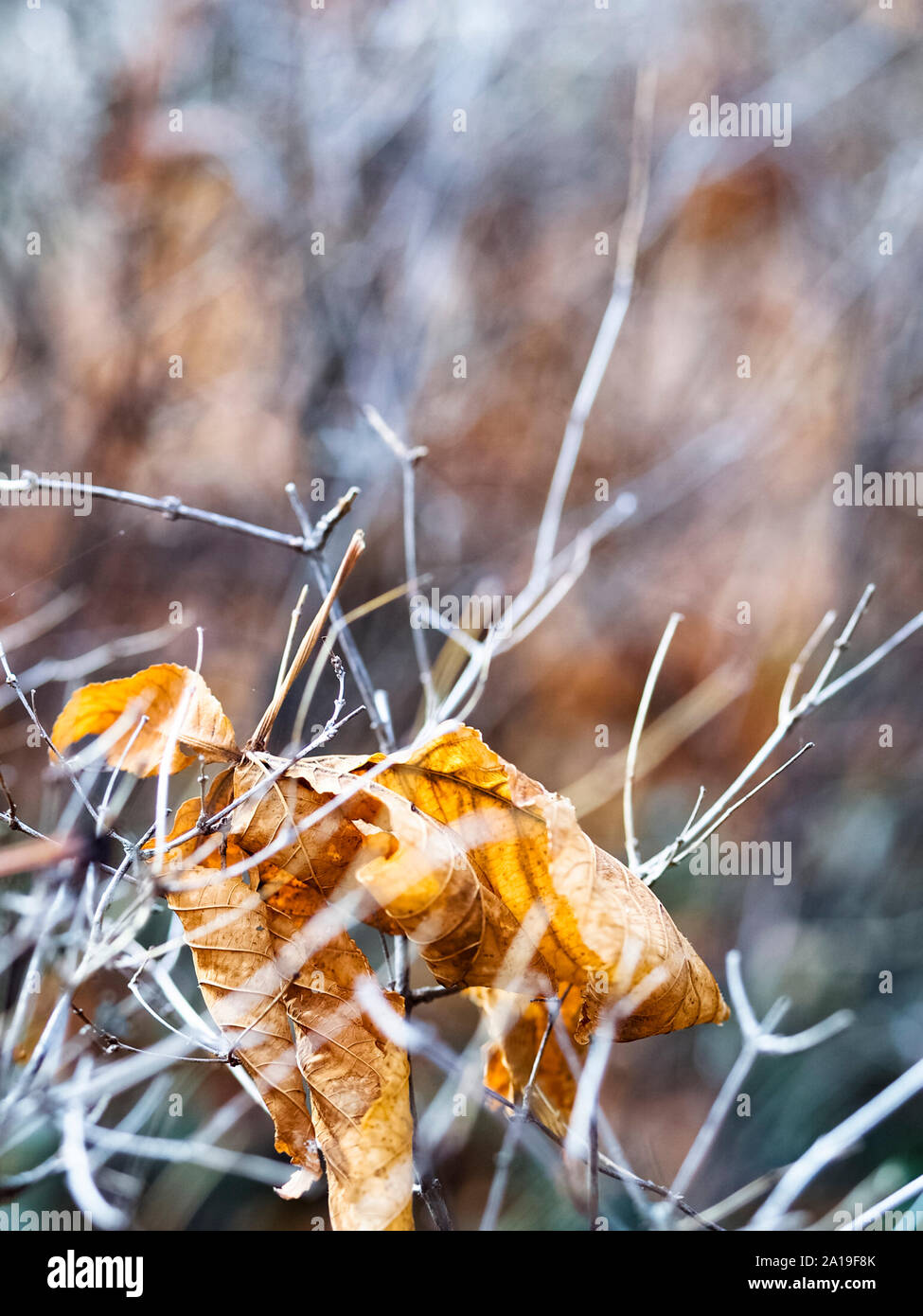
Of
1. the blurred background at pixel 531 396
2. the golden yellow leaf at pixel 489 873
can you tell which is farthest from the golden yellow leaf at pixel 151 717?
the blurred background at pixel 531 396

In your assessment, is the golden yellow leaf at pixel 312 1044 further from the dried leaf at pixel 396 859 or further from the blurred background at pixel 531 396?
the blurred background at pixel 531 396

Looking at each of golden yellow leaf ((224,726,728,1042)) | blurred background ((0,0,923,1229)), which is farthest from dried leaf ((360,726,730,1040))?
blurred background ((0,0,923,1229))

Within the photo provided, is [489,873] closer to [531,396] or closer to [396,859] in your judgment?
[396,859]

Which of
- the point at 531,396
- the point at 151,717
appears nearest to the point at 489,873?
the point at 151,717

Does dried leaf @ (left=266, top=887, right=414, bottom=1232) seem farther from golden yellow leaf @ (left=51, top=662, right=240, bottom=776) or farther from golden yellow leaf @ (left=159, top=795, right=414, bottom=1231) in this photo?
golden yellow leaf @ (left=51, top=662, right=240, bottom=776)

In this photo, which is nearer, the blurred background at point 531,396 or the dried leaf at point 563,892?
the dried leaf at point 563,892
